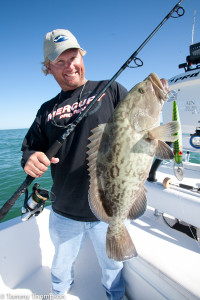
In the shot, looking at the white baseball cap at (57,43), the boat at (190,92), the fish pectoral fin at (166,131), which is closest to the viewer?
the fish pectoral fin at (166,131)

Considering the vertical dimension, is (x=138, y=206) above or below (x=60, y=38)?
below

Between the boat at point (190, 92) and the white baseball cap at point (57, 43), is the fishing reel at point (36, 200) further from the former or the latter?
the boat at point (190, 92)

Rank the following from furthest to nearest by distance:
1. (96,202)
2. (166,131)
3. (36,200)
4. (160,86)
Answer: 1. (36,200)
2. (96,202)
3. (160,86)
4. (166,131)

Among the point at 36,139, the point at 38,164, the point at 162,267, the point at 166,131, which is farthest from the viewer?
the point at 36,139

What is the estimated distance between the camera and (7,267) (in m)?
3.02

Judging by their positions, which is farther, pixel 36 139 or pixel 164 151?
pixel 36 139

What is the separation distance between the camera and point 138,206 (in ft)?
5.32

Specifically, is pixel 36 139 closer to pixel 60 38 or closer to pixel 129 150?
pixel 60 38

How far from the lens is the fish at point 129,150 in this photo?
1.43 metres

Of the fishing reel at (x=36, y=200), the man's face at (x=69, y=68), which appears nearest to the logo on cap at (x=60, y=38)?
the man's face at (x=69, y=68)

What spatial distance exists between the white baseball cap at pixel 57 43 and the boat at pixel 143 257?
7.88ft

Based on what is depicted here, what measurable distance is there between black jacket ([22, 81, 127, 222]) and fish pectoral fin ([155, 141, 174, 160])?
870 millimetres

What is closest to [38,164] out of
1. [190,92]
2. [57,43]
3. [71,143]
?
[71,143]

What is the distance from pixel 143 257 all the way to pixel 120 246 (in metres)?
0.90
